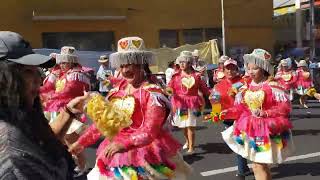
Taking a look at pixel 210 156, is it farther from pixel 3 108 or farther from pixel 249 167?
pixel 3 108

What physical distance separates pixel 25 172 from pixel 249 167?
6.18m

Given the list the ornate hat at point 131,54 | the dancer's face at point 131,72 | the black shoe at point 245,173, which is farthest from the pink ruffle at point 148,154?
the black shoe at point 245,173

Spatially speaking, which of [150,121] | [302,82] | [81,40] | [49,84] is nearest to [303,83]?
[302,82]

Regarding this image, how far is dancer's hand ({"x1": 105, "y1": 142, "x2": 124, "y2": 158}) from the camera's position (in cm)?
400

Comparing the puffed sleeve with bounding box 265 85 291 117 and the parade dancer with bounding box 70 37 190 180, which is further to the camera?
the puffed sleeve with bounding box 265 85 291 117

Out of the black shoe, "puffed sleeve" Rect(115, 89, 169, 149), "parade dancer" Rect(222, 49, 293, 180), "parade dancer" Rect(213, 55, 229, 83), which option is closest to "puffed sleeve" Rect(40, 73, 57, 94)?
the black shoe

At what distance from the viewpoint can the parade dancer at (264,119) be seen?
18.7 feet

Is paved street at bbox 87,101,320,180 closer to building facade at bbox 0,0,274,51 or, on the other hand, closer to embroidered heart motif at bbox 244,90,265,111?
embroidered heart motif at bbox 244,90,265,111

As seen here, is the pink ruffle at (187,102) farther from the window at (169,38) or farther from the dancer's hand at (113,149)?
the window at (169,38)

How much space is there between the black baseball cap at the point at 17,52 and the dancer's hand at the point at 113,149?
2.01m

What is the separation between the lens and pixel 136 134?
402 centimetres

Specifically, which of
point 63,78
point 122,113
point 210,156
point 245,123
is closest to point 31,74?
point 122,113

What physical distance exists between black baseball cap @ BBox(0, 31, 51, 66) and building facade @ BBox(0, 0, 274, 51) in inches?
759

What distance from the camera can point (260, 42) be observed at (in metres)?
25.8
